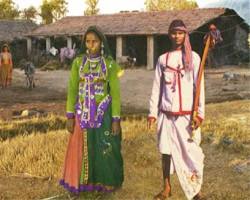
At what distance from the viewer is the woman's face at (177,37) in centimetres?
450

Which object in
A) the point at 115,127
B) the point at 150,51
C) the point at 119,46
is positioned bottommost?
the point at 115,127

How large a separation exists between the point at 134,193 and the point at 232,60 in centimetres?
2379

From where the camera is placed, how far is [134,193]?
204 inches

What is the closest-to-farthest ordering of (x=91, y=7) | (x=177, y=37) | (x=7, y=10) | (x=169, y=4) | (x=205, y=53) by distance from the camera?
(x=205, y=53), (x=177, y=37), (x=169, y=4), (x=91, y=7), (x=7, y=10)

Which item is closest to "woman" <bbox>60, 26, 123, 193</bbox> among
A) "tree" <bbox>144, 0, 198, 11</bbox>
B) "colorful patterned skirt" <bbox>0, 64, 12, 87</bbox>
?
"colorful patterned skirt" <bbox>0, 64, 12, 87</bbox>

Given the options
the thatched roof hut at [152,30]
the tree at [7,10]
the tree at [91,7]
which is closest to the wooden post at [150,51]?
the thatched roof hut at [152,30]

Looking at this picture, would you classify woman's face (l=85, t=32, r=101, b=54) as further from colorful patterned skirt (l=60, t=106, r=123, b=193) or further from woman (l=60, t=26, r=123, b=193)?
colorful patterned skirt (l=60, t=106, r=123, b=193)

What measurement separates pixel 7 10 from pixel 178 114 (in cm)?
4907

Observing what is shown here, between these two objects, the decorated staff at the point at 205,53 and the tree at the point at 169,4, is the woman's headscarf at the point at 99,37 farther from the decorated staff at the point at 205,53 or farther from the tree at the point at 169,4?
the tree at the point at 169,4

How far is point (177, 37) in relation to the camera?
4516 mm

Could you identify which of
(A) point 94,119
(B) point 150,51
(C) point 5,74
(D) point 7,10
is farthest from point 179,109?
(D) point 7,10

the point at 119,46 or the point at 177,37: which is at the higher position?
the point at 119,46

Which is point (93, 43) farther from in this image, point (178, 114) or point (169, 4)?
point (169, 4)

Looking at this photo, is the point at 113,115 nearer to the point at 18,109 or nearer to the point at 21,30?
the point at 18,109
